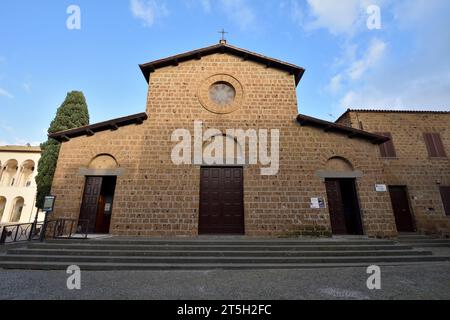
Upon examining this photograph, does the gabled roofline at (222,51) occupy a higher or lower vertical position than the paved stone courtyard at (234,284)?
higher

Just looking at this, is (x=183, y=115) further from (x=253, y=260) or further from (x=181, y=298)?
(x=181, y=298)

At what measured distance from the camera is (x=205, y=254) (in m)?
6.49

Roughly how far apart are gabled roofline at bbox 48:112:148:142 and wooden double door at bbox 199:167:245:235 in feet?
12.8

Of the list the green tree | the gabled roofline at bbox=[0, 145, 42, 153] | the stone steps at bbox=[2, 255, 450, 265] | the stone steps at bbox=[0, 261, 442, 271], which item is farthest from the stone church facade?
the gabled roofline at bbox=[0, 145, 42, 153]

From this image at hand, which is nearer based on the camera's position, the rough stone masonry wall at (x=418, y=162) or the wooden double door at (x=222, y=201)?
the wooden double door at (x=222, y=201)

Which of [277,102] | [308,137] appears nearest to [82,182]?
[277,102]

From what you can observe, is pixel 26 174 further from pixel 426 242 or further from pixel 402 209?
pixel 426 242

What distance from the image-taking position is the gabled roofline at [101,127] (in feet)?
30.7

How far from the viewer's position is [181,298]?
12.5ft

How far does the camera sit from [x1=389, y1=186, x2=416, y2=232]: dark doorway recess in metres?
11.4

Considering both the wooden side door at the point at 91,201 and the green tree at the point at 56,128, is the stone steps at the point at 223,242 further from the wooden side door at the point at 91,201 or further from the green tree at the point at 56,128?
the green tree at the point at 56,128

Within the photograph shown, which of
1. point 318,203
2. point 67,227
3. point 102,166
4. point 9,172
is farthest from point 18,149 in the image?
point 318,203

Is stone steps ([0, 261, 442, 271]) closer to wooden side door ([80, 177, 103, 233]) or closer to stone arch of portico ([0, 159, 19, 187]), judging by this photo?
wooden side door ([80, 177, 103, 233])

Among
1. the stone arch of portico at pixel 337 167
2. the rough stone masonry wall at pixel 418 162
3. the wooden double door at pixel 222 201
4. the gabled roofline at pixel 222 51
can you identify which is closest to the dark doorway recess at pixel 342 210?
the stone arch of portico at pixel 337 167
